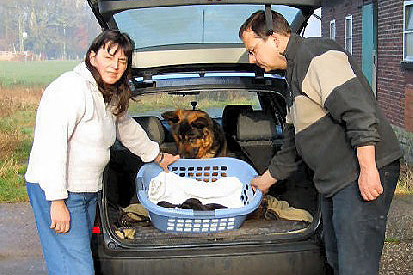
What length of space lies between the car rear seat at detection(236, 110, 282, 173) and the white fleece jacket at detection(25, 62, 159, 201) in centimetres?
153

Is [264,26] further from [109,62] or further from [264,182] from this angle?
[264,182]

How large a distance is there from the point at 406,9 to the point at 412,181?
497cm

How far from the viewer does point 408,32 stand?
39.2 ft

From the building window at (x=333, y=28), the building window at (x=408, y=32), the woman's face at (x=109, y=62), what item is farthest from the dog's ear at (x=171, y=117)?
the building window at (x=333, y=28)

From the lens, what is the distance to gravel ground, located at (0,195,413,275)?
5379mm

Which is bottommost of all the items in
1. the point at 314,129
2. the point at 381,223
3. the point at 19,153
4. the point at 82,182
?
the point at 19,153

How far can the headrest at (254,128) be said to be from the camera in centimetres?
521

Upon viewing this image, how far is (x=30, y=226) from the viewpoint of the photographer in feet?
21.9

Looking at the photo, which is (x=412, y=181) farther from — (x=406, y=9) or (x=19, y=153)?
(x=19, y=153)

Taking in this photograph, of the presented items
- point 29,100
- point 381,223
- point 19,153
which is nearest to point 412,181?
point 381,223

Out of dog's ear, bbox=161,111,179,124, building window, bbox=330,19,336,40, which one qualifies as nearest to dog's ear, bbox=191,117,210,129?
dog's ear, bbox=161,111,179,124

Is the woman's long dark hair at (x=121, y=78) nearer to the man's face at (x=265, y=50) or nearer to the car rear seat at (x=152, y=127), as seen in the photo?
the man's face at (x=265, y=50)

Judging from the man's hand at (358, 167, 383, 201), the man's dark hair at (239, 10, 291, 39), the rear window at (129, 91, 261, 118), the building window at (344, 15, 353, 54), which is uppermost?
the building window at (344, 15, 353, 54)

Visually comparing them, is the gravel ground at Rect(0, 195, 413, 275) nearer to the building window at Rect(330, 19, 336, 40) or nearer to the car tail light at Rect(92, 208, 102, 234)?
the car tail light at Rect(92, 208, 102, 234)
